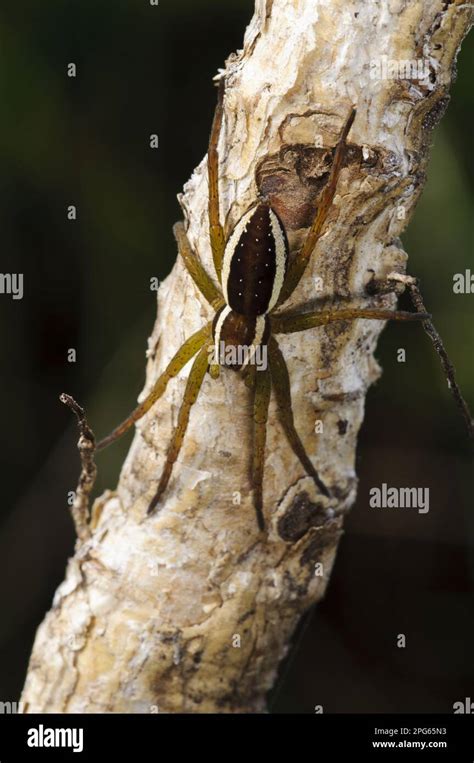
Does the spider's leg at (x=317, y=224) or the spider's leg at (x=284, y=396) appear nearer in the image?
the spider's leg at (x=317, y=224)

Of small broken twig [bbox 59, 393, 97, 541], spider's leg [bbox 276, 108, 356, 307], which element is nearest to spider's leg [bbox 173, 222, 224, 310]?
spider's leg [bbox 276, 108, 356, 307]

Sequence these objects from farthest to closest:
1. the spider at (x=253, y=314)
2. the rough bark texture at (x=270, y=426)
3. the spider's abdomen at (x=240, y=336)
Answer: the spider's abdomen at (x=240, y=336) → the spider at (x=253, y=314) → the rough bark texture at (x=270, y=426)

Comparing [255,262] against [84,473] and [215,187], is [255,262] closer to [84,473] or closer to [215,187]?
[215,187]

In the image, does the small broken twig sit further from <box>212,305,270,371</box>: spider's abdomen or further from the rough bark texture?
<box>212,305,270,371</box>: spider's abdomen

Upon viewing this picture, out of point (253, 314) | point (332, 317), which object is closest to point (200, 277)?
point (253, 314)

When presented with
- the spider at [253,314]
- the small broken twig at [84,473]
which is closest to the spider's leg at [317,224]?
the spider at [253,314]

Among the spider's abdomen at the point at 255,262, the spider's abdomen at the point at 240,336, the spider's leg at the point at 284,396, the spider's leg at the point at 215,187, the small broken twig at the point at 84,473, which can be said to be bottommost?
the small broken twig at the point at 84,473

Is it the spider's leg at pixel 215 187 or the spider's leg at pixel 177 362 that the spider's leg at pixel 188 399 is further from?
the spider's leg at pixel 215 187
